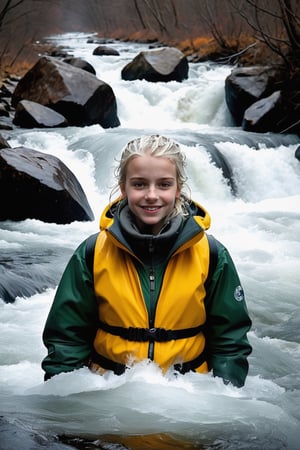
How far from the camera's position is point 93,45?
23250 mm

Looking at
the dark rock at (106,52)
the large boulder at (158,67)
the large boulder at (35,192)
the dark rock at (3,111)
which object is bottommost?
the dark rock at (106,52)

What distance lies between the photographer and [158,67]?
15.7 metres

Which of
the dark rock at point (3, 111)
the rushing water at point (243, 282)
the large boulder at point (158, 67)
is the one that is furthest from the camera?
the large boulder at point (158, 67)

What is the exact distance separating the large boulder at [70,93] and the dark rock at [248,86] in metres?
2.34

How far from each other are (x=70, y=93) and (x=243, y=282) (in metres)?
7.03

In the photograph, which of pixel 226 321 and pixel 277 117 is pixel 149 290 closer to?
pixel 226 321

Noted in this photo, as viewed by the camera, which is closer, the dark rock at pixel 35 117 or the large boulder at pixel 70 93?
the dark rock at pixel 35 117

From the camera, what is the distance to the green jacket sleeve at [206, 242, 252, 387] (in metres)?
2.46

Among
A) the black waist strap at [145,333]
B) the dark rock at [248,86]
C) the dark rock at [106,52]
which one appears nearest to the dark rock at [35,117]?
the dark rock at [248,86]

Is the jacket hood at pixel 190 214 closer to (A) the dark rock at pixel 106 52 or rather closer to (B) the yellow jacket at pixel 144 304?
(B) the yellow jacket at pixel 144 304

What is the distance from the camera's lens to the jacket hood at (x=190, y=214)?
246 centimetres

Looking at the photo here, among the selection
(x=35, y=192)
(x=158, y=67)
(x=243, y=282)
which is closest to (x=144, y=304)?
(x=243, y=282)

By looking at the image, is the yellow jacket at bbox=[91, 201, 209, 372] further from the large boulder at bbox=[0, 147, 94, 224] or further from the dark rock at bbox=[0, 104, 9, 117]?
the dark rock at bbox=[0, 104, 9, 117]

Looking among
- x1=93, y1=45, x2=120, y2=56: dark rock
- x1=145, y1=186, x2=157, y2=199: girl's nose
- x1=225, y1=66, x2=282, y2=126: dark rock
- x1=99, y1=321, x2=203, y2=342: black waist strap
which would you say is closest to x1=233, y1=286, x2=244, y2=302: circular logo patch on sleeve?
x1=99, y1=321, x2=203, y2=342: black waist strap
